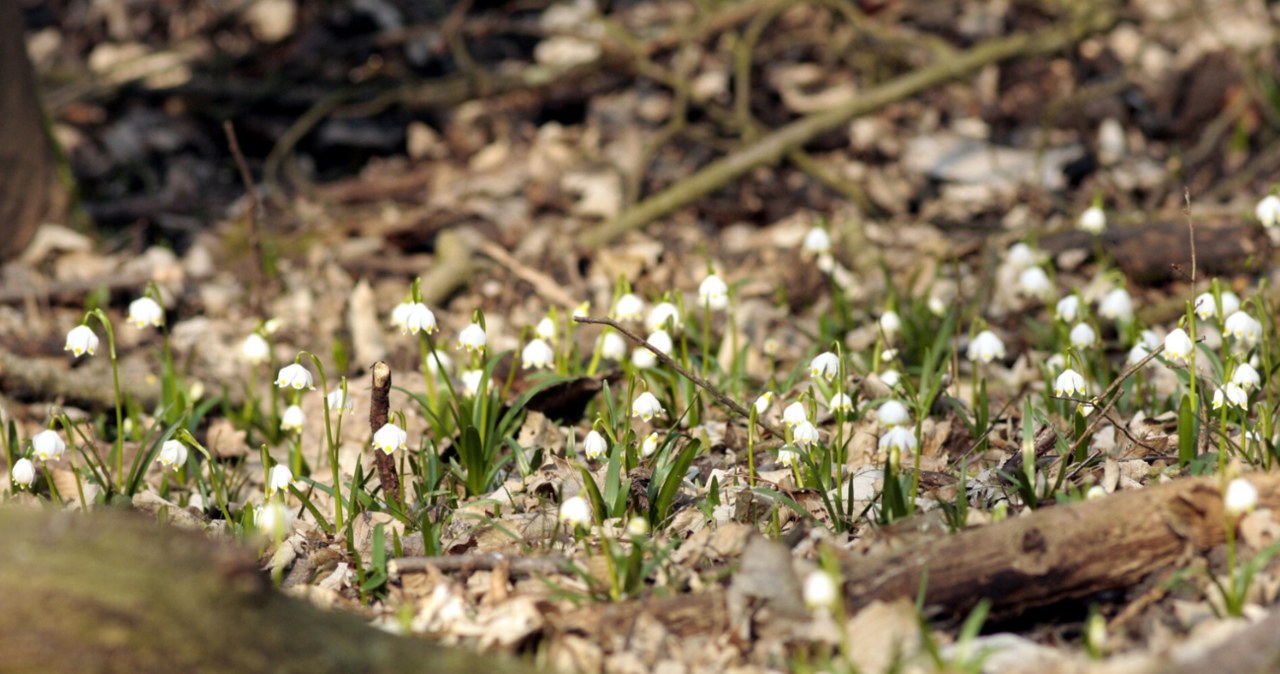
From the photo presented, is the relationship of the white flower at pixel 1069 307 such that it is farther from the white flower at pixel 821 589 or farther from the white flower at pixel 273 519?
the white flower at pixel 273 519

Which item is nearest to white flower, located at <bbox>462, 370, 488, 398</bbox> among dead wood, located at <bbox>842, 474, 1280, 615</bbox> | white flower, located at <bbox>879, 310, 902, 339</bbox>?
white flower, located at <bbox>879, 310, 902, 339</bbox>

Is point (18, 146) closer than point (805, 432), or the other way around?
point (805, 432)

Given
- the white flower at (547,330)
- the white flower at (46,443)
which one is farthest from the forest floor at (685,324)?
the white flower at (547,330)

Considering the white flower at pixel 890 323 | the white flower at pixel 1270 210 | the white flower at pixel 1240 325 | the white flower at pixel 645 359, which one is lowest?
the white flower at pixel 890 323

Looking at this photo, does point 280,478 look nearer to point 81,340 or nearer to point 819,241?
point 81,340

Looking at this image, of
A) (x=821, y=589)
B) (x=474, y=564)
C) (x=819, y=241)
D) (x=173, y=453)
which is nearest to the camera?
(x=821, y=589)

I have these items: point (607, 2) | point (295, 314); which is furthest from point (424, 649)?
point (607, 2)

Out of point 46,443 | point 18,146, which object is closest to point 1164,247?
point 46,443
